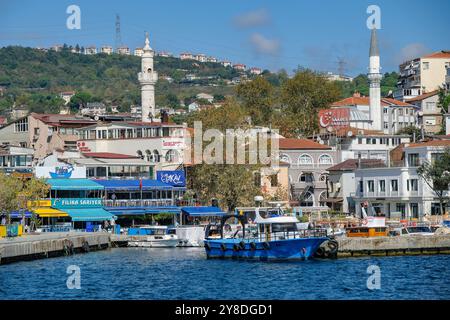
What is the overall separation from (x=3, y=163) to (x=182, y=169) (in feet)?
54.3

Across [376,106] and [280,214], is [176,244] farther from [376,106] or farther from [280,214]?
[376,106]

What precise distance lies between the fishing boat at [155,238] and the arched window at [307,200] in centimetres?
2398

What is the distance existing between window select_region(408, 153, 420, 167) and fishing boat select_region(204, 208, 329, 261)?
2726 cm

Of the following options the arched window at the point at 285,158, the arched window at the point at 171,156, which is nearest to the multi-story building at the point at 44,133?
the arched window at the point at 171,156

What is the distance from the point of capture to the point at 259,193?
9588cm

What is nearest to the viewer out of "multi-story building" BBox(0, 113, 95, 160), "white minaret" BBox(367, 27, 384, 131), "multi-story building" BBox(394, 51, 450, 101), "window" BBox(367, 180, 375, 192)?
"window" BBox(367, 180, 375, 192)

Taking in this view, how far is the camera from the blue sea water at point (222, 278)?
156ft

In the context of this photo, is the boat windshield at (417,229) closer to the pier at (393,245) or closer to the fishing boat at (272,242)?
the pier at (393,245)

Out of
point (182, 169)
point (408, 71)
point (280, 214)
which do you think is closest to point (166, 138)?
point (182, 169)

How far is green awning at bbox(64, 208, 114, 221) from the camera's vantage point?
86.6 m

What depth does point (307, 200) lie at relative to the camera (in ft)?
349

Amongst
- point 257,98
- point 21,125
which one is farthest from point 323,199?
point 257,98

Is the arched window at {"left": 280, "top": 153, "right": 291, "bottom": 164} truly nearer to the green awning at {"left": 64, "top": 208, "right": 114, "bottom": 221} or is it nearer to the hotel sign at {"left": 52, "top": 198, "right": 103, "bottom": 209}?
the hotel sign at {"left": 52, "top": 198, "right": 103, "bottom": 209}

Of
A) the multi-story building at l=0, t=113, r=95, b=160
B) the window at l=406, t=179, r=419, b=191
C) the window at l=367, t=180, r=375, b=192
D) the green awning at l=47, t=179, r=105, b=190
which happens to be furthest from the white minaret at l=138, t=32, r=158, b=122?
the window at l=406, t=179, r=419, b=191
